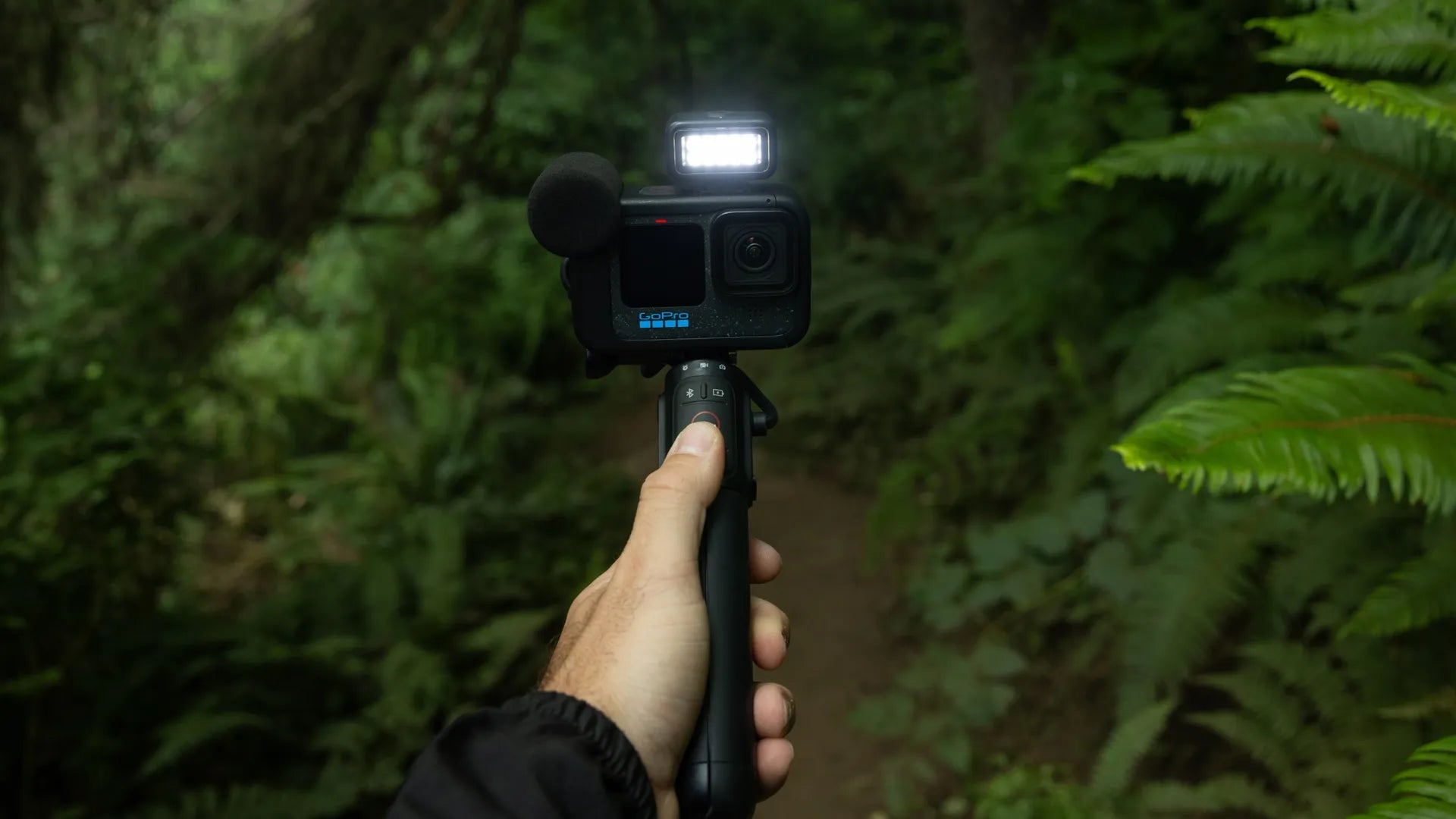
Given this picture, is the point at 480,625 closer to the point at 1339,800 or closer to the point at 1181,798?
the point at 1181,798

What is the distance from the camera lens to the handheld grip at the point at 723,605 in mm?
1132

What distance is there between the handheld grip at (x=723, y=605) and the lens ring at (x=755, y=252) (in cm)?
15

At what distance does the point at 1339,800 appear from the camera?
215cm

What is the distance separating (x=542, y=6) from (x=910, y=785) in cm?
523

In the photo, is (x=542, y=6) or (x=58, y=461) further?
(x=542, y=6)

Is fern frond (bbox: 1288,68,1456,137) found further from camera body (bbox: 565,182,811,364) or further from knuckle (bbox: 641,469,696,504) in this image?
knuckle (bbox: 641,469,696,504)

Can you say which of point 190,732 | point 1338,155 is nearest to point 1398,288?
point 1338,155

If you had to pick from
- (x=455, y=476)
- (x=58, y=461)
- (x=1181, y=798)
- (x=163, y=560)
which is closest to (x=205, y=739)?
(x=163, y=560)

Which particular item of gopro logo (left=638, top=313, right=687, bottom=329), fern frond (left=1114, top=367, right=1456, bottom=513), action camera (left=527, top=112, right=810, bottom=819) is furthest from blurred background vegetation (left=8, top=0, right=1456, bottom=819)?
gopro logo (left=638, top=313, right=687, bottom=329)

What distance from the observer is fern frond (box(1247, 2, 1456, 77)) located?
1680 mm

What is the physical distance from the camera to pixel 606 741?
111cm

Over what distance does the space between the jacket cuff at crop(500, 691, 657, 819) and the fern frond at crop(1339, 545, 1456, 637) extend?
4.25ft

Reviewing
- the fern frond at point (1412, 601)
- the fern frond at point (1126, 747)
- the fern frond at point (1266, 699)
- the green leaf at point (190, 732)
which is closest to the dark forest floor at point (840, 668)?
the fern frond at point (1126, 747)

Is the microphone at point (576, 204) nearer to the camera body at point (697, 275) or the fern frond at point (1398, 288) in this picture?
the camera body at point (697, 275)
